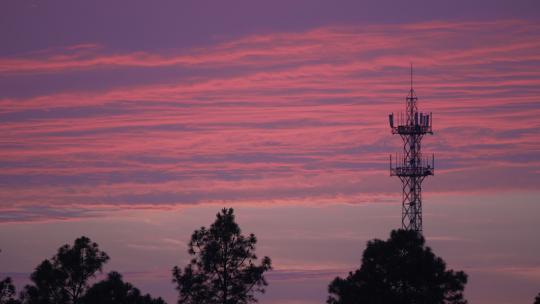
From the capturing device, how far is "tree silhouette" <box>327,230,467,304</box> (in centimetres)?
9619

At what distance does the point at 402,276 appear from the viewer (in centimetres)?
9625

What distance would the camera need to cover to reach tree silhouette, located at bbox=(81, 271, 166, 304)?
99.3m

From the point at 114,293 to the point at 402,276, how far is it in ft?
75.7

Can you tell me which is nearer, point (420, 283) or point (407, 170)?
point (420, 283)

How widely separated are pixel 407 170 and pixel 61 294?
1867 inches

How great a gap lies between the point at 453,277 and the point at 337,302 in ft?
31.0

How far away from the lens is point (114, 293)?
101 m

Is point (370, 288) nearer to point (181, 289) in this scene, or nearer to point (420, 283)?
point (420, 283)

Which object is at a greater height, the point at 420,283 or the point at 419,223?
the point at 419,223

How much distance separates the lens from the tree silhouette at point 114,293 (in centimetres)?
9931

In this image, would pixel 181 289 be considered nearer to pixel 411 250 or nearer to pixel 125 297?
pixel 125 297

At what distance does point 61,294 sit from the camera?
331 feet

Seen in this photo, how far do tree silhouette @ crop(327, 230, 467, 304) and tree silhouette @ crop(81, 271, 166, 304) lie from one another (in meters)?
16.8

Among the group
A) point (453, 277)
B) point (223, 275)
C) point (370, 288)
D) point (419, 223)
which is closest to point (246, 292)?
point (223, 275)
